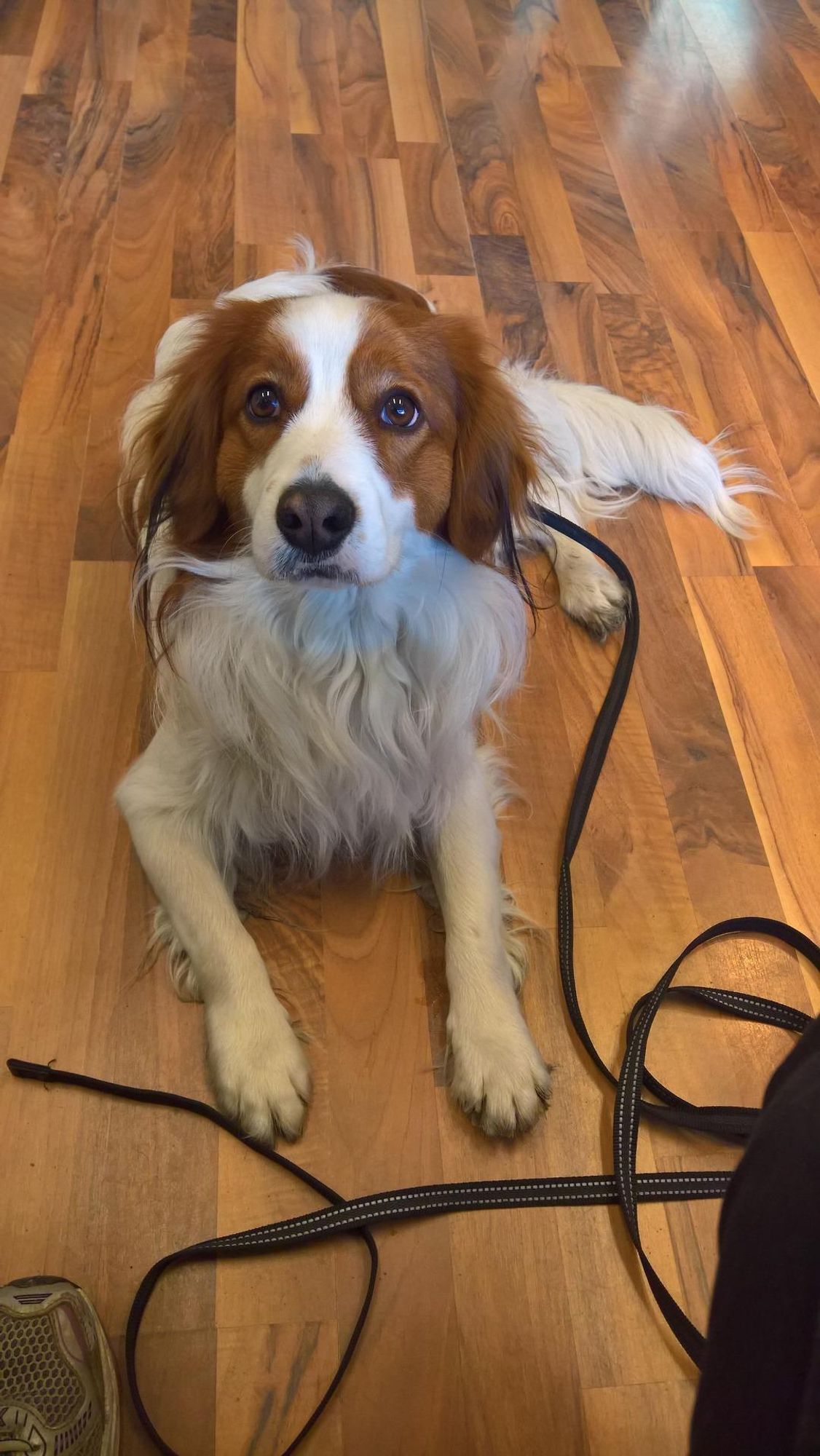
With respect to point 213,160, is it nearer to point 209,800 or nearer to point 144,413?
point 144,413

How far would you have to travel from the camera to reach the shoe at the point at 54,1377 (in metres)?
1.21

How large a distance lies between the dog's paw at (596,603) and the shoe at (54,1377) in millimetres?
1463

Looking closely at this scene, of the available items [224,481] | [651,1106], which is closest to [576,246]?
[224,481]

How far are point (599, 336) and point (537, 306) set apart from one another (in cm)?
18

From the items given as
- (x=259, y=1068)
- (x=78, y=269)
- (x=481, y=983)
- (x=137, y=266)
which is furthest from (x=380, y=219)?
(x=259, y=1068)

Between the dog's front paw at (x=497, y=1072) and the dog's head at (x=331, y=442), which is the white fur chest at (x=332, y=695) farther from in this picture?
the dog's front paw at (x=497, y=1072)

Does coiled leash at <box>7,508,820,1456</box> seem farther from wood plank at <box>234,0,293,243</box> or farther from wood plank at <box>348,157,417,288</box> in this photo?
wood plank at <box>234,0,293,243</box>

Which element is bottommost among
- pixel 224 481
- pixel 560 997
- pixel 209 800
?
pixel 560 997

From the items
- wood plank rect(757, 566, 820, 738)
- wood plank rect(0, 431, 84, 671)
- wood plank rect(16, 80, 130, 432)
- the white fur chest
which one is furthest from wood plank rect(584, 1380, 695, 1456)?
wood plank rect(16, 80, 130, 432)

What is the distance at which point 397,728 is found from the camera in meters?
1.59

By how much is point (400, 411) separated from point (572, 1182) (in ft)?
3.53

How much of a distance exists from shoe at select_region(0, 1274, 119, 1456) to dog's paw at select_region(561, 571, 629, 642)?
57.6 inches

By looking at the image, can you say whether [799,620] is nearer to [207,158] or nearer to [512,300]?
[512,300]

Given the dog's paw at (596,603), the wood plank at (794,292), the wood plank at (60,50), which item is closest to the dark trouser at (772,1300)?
the dog's paw at (596,603)
